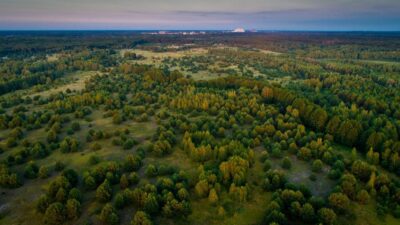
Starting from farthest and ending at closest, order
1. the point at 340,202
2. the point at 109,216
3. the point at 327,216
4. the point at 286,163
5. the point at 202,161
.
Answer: the point at 202,161
the point at 286,163
the point at 340,202
the point at 109,216
the point at 327,216

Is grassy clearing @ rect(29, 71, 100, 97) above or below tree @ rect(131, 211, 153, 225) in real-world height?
above

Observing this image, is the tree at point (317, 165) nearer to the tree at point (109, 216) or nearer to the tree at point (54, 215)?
the tree at point (109, 216)

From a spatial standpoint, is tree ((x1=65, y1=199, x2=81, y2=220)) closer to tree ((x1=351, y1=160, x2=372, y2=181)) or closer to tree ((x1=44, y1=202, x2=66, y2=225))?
tree ((x1=44, y1=202, x2=66, y2=225))

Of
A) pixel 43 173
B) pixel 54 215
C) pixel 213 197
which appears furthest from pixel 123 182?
pixel 43 173

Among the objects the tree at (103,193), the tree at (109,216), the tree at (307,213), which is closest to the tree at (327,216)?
the tree at (307,213)

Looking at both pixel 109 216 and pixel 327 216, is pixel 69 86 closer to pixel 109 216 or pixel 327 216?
pixel 109 216

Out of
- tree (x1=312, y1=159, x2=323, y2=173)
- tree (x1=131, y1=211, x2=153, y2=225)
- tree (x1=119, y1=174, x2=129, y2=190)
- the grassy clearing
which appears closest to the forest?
tree (x1=131, y1=211, x2=153, y2=225)
